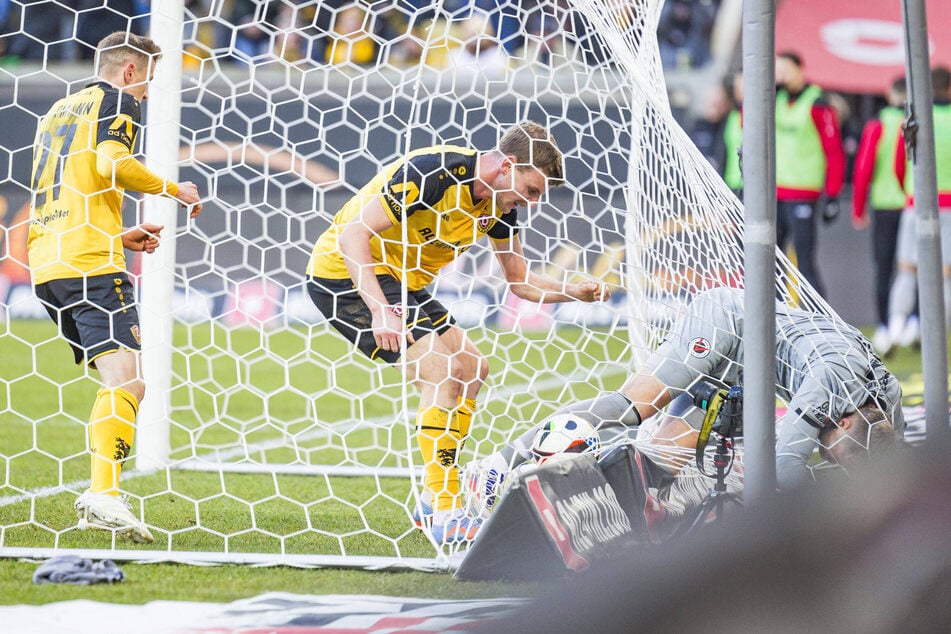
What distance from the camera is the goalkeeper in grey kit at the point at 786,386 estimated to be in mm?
3713

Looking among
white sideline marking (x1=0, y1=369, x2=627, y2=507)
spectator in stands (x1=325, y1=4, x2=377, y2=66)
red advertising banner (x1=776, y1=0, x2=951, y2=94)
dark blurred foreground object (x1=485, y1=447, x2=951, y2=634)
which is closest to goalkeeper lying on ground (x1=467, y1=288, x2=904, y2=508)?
white sideline marking (x1=0, y1=369, x2=627, y2=507)

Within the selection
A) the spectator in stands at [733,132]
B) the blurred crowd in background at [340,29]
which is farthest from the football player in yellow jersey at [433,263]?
the spectator in stands at [733,132]

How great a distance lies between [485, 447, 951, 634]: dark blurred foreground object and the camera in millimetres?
862

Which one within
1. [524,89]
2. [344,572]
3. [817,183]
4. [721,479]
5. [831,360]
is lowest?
[344,572]

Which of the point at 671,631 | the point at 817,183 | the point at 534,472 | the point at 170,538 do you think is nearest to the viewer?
the point at 671,631

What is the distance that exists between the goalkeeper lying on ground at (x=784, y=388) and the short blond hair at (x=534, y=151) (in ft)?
2.36

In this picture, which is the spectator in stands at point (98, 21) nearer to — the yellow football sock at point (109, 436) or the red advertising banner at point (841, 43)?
the yellow football sock at point (109, 436)

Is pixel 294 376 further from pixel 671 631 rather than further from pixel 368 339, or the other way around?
pixel 671 631

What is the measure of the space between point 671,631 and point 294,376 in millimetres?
7299

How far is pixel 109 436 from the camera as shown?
11.6 ft

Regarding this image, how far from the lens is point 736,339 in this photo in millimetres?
4008

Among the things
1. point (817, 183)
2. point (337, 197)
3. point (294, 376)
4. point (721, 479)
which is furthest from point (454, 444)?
point (337, 197)

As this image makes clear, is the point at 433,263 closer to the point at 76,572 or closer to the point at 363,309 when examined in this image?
the point at 363,309

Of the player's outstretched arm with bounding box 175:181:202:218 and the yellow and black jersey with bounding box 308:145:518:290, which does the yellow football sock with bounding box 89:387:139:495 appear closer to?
the player's outstretched arm with bounding box 175:181:202:218
